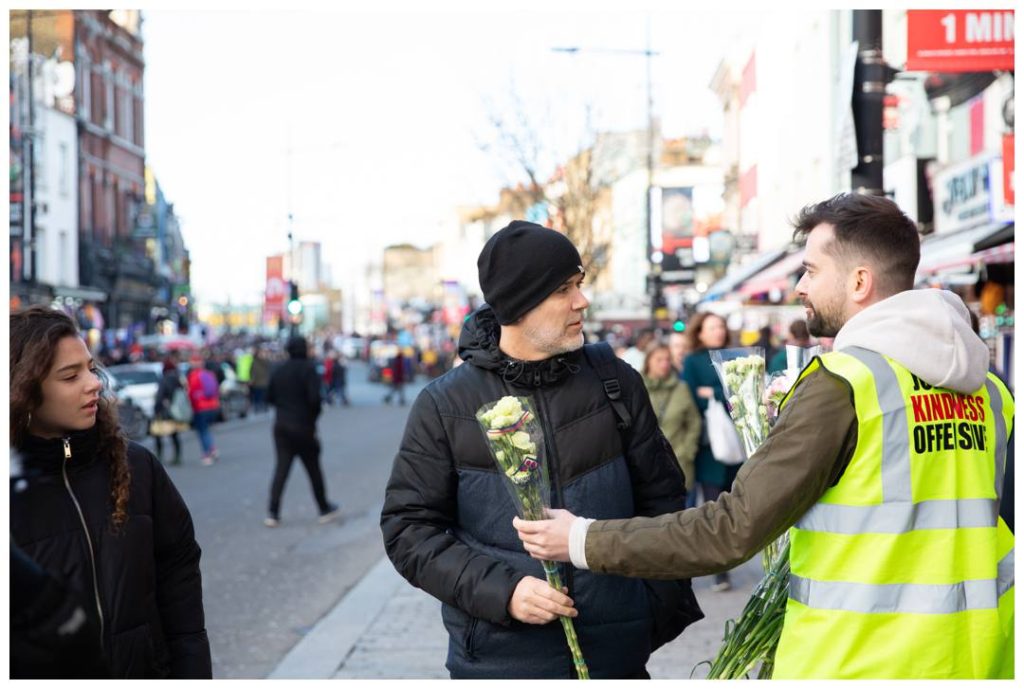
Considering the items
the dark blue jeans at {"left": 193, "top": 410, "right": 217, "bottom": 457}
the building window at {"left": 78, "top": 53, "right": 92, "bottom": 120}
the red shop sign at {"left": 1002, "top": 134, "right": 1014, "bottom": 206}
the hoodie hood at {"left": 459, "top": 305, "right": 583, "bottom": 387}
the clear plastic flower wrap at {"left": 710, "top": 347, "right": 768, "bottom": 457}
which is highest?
the building window at {"left": 78, "top": 53, "right": 92, "bottom": 120}

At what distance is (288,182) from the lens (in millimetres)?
43969

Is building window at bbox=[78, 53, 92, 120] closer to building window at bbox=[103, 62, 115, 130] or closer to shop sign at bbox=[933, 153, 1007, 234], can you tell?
building window at bbox=[103, 62, 115, 130]

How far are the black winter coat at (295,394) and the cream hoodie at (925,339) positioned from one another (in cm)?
1026

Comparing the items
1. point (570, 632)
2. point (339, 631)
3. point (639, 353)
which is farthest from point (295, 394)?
point (570, 632)

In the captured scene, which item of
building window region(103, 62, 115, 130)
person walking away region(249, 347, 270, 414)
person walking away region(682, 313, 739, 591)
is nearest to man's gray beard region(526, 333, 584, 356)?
person walking away region(682, 313, 739, 591)

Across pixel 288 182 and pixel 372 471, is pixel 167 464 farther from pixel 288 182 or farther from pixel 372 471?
pixel 288 182

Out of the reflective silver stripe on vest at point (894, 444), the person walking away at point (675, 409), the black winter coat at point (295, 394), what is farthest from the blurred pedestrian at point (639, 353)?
the reflective silver stripe on vest at point (894, 444)

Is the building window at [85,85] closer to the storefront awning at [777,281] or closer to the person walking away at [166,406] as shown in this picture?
the person walking away at [166,406]

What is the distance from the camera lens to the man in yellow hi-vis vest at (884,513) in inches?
100

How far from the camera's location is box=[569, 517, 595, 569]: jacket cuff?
2836 millimetres

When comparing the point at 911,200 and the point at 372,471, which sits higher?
the point at 911,200

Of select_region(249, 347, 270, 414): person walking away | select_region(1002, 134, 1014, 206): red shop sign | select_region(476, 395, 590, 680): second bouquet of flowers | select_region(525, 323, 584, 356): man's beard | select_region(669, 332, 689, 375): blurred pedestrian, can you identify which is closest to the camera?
select_region(476, 395, 590, 680): second bouquet of flowers
